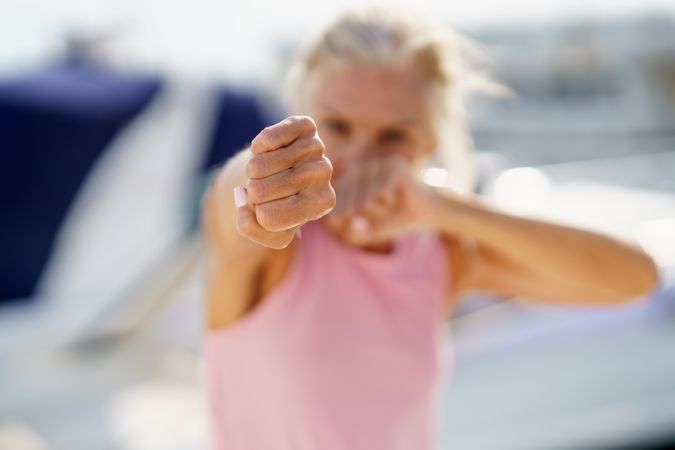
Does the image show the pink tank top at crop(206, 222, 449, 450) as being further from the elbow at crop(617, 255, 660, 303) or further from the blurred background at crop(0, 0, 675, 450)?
the blurred background at crop(0, 0, 675, 450)

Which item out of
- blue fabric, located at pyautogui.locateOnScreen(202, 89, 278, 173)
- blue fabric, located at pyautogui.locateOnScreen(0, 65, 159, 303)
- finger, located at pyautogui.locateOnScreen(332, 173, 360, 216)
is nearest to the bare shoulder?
finger, located at pyautogui.locateOnScreen(332, 173, 360, 216)

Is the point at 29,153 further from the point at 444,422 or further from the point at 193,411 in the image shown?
the point at 444,422

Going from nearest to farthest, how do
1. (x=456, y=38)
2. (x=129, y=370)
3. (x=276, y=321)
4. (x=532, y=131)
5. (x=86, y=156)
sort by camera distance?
1. (x=276, y=321)
2. (x=456, y=38)
3. (x=129, y=370)
4. (x=86, y=156)
5. (x=532, y=131)

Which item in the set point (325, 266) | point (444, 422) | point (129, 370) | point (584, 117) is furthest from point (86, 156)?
point (584, 117)

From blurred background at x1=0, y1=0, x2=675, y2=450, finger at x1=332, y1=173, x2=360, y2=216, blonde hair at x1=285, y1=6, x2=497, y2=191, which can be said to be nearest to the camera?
finger at x1=332, y1=173, x2=360, y2=216

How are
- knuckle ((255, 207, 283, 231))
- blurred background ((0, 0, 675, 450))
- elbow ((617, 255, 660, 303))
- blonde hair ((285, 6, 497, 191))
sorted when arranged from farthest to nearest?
blurred background ((0, 0, 675, 450)) < elbow ((617, 255, 660, 303)) < blonde hair ((285, 6, 497, 191)) < knuckle ((255, 207, 283, 231))

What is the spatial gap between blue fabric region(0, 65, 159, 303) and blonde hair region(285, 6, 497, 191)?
7.14 feet

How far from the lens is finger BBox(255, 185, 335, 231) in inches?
23.5

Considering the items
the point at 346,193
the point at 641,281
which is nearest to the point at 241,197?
the point at 346,193

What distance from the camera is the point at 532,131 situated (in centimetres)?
903

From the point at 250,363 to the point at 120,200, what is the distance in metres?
2.57

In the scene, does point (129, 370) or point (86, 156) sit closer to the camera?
point (129, 370)

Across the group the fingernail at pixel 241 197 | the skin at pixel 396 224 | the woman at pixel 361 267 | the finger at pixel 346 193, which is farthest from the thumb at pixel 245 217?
the finger at pixel 346 193

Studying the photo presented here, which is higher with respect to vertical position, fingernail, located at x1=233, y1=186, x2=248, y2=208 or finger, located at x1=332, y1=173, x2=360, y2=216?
fingernail, located at x1=233, y1=186, x2=248, y2=208
